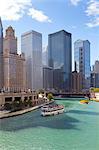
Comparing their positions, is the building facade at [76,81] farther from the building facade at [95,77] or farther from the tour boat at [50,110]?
the tour boat at [50,110]

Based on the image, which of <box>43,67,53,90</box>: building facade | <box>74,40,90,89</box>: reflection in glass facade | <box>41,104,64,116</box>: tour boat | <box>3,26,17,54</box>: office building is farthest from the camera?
<box>74,40,90,89</box>: reflection in glass facade

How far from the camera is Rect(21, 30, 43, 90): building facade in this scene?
11375cm

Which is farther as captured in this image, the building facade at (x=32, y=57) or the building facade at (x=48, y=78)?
the building facade at (x=48, y=78)

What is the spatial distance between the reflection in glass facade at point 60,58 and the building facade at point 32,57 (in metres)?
10.1

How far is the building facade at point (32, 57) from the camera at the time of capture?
373 feet

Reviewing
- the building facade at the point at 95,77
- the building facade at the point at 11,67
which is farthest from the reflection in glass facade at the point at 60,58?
the building facade at the point at 11,67

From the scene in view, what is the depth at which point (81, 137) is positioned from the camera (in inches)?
814

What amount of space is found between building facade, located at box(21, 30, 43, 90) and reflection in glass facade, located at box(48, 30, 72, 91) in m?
10.1

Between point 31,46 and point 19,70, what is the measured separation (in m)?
25.0

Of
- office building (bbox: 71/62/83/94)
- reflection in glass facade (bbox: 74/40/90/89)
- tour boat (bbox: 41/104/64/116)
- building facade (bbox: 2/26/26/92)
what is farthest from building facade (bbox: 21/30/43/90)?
tour boat (bbox: 41/104/64/116)

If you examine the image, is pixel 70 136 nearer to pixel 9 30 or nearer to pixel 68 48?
pixel 9 30

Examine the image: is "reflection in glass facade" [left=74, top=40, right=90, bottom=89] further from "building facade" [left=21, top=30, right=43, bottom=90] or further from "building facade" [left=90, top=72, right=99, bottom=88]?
"building facade" [left=21, top=30, right=43, bottom=90]

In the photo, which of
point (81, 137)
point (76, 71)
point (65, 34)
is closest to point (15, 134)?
point (81, 137)

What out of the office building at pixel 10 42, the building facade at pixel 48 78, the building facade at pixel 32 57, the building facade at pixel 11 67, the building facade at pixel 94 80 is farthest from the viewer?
the building facade at pixel 94 80
